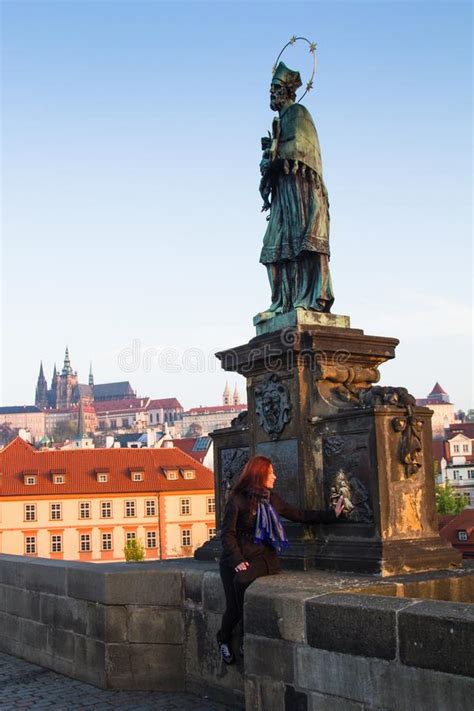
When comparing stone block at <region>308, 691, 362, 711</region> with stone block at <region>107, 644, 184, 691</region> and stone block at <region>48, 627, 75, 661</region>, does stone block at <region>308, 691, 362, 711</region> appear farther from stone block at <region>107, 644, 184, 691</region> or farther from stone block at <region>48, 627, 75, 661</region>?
stone block at <region>48, 627, 75, 661</region>

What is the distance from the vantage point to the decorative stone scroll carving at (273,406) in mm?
6414

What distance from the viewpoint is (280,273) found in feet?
23.4

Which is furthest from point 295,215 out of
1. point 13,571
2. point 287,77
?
point 13,571

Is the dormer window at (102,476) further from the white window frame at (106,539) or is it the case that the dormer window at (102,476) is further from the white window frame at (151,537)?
the white window frame at (151,537)

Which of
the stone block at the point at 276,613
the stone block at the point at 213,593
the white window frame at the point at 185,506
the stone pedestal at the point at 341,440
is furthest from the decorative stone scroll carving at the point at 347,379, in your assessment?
the white window frame at the point at 185,506

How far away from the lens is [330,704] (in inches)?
156

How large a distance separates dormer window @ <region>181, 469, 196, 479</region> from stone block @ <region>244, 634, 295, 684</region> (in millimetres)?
47007

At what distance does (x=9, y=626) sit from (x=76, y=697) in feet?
7.22

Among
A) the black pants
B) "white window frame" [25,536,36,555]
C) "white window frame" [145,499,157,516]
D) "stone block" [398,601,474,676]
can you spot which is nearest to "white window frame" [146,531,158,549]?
"white window frame" [145,499,157,516]

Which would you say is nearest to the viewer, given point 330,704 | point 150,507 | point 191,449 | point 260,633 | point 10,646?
point 330,704

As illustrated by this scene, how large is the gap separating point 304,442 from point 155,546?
4612cm

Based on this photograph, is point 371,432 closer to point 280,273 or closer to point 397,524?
point 397,524

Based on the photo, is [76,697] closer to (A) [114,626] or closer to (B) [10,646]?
(A) [114,626]

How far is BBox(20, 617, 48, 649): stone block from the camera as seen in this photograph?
731 centimetres
